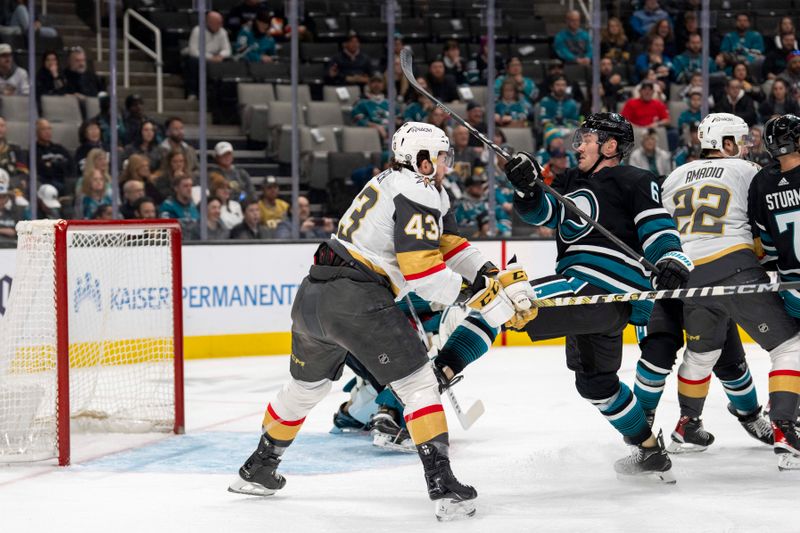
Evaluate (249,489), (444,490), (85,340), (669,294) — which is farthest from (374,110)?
(444,490)

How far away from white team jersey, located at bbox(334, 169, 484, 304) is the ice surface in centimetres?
65

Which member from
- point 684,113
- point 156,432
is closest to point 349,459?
point 156,432

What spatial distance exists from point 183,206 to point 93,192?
0.54 metres

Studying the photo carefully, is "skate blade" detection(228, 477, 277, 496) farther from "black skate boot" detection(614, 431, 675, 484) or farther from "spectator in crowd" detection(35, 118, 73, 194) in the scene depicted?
"spectator in crowd" detection(35, 118, 73, 194)

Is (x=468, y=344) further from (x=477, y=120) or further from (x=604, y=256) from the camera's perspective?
(x=477, y=120)

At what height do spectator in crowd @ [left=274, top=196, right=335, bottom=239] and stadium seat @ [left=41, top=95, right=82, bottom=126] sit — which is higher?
stadium seat @ [left=41, top=95, right=82, bottom=126]

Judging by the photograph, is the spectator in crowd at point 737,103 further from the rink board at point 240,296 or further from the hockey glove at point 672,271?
the hockey glove at point 672,271

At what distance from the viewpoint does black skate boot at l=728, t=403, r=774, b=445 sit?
13.9 feet

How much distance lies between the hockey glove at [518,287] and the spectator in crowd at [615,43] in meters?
4.95

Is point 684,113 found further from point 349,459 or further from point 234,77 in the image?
point 349,459

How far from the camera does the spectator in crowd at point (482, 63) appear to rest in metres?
7.80

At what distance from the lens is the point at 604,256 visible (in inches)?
141

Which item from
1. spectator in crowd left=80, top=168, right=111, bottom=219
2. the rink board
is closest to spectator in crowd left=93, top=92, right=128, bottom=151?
spectator in crowd left=80, top=168, right=111, bottom=219

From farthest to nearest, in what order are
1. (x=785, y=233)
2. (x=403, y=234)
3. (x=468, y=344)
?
1. (x=785, y=233)
2. (x=468, y=344)
3. (x=403, y=234)
